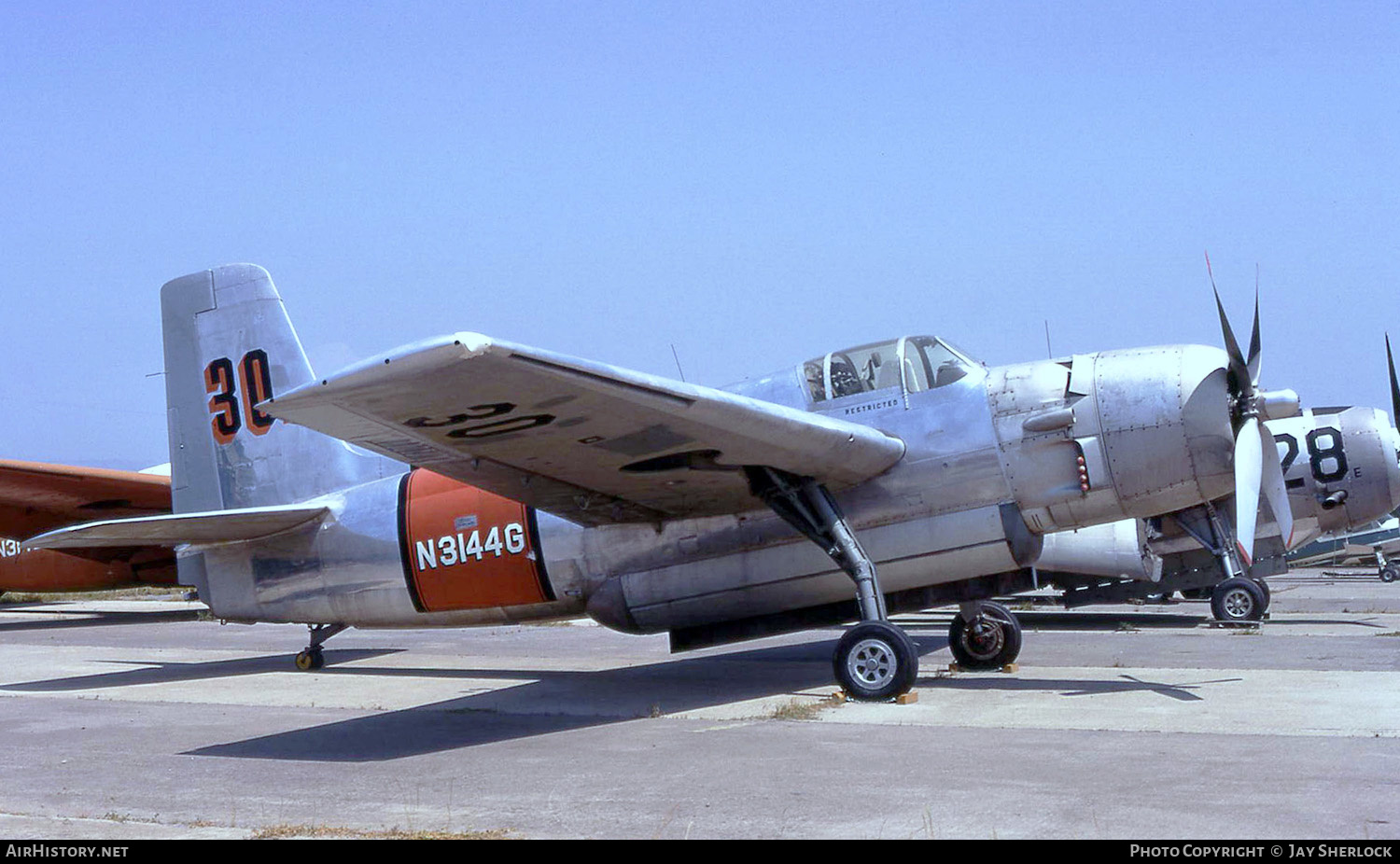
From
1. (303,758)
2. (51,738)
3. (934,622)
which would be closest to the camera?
(303,758)

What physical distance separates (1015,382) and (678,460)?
304 centimetres

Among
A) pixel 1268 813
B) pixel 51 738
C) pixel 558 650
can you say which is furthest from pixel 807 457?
pixel 558 650

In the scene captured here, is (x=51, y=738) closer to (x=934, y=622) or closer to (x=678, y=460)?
(x=678, y=460)

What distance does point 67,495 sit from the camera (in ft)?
84.7

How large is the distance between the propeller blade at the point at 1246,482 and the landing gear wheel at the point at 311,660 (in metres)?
10.3

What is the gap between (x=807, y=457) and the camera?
10.3 metres

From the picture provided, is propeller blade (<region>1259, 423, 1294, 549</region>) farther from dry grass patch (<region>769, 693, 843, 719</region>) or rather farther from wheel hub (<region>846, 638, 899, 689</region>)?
dry grass patch (<region>769, 693, 843, 719</region>)

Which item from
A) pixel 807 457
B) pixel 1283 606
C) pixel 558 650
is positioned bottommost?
pixel 1283 606

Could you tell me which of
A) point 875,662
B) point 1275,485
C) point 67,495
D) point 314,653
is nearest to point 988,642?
point 875,662

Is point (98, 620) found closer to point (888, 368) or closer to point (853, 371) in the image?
point (853, 371)

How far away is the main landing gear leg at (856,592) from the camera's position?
10203mm

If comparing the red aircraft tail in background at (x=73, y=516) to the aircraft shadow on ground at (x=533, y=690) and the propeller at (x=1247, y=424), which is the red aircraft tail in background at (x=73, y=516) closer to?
the aircraft shadow on ground at (x=533, y=690)

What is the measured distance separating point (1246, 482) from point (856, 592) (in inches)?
130

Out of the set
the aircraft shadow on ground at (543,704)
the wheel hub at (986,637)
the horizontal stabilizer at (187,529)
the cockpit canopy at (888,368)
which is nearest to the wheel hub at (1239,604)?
the aircraft shadow on ground at (543,704)
